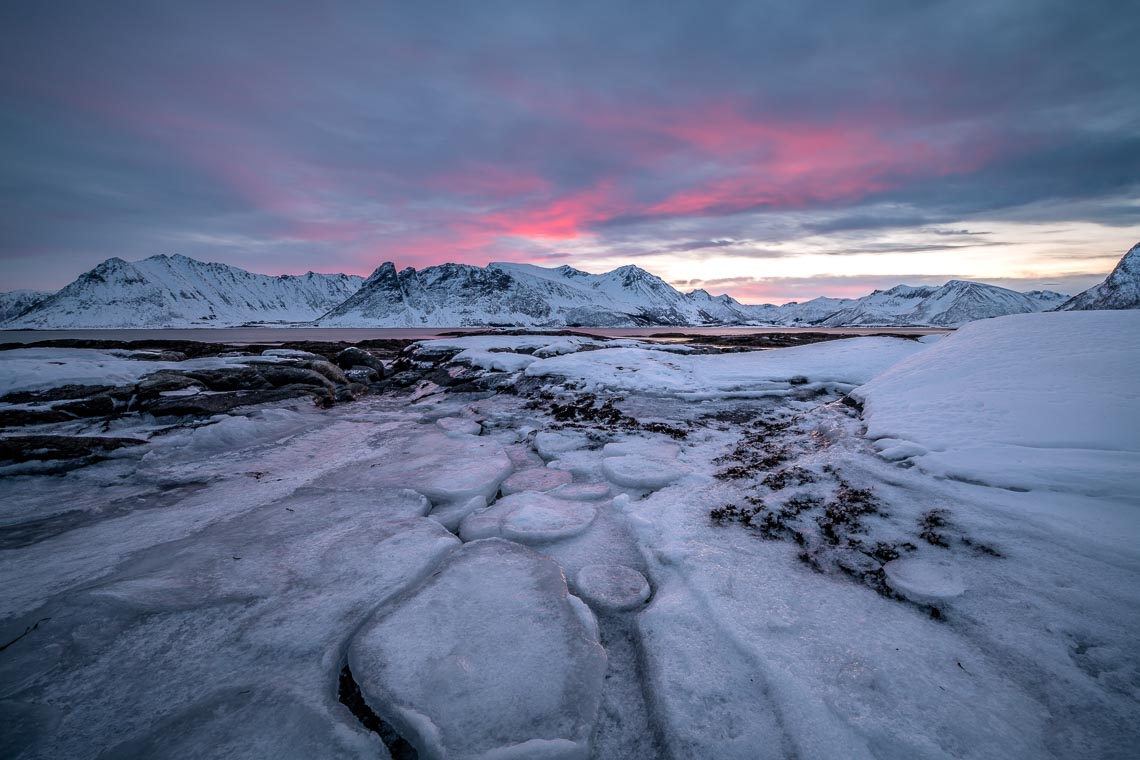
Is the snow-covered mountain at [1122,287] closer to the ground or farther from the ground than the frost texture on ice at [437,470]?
farther from the ground

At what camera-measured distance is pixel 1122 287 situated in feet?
488

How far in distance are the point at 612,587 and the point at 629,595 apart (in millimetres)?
187

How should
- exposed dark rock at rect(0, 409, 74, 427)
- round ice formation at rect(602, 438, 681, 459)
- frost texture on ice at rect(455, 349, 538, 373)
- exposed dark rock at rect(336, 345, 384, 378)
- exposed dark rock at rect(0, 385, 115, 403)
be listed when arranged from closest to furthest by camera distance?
round ice formation at rect(602, 438, 681, 459) → exposed dark rock at rect(0, 409, 74, 427) → exposed dark rock at rect(0, 385, 115, 403) → frost texture on ice at rect(455, 349, 538, 373) → exposed dark rock at rect(336, 345, 384, 378)

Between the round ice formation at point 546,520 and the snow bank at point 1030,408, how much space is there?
4.15 m

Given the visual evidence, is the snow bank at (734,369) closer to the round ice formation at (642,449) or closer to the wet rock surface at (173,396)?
the round ice formation at (642,449)

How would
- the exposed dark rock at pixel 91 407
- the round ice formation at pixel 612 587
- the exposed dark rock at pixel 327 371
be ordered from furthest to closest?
1. the exposed dark rock at pixel 327 371
2. the exposed dark rock at pixel 91 407
3. the round ice formation at pixel 612 587

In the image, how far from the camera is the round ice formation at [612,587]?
149 inches

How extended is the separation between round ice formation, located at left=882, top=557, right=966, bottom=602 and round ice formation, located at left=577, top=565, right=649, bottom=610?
2122 millimetres

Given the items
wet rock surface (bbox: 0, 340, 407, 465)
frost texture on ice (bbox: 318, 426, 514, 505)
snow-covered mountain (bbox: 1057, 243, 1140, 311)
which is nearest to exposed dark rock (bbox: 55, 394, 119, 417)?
wet rock surface (bbox: 0, 340, 407, 465)

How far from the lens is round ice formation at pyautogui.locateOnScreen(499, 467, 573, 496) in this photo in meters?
6.34

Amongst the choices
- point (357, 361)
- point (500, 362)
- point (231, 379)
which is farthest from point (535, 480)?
point (357, 361)

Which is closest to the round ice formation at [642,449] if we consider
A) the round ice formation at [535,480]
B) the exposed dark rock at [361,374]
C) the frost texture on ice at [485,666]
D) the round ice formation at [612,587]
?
the round ice formation at [535,480]

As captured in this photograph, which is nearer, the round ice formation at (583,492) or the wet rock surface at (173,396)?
the round ice formation at (583,492)

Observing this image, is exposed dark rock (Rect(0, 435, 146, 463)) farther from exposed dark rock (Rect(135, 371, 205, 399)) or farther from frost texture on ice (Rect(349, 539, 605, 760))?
frost texture on ice (Rect(349, 539, 605, 760))
